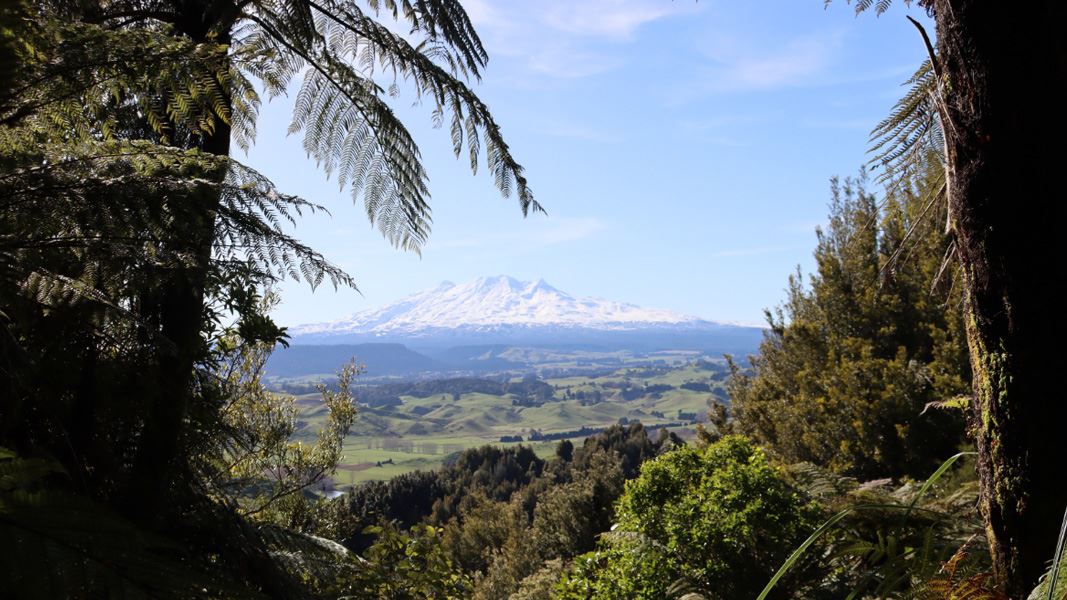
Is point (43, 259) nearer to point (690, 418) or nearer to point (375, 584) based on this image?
point (375, 584)

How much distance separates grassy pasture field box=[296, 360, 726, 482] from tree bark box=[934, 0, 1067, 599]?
82.8m

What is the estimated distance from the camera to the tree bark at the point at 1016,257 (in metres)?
1.24

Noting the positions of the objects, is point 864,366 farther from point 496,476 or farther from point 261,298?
point 496,476

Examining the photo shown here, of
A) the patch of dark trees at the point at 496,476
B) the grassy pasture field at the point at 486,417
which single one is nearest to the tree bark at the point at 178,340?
the patch of dark trees at the point at 496,476

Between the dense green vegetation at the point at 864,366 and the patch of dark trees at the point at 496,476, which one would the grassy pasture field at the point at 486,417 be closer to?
the patch of dark trees at the point at 496,476

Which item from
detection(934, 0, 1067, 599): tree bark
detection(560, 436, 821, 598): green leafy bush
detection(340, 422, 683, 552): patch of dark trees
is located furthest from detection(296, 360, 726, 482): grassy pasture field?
detection(934, 0, 1067, 599): tree bark

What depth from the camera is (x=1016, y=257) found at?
1.27 metres

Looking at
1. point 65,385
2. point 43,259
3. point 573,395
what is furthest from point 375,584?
point 573,395

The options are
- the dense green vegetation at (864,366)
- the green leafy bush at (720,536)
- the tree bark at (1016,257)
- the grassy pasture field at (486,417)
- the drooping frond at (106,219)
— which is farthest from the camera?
the grassy pasture field at (486,417)

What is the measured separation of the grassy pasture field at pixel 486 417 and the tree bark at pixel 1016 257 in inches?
3260

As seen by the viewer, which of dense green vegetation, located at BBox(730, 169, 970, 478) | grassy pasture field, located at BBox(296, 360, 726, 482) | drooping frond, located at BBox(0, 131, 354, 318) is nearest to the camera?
drooping frond, located at BBox(0, 131, 354, 318)

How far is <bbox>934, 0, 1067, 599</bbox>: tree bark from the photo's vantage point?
4.06 feet

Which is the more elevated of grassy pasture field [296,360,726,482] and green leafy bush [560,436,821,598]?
green leafy bush [560,436,821,598]

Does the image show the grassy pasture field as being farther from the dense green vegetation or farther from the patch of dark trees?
the dense green vegetation
